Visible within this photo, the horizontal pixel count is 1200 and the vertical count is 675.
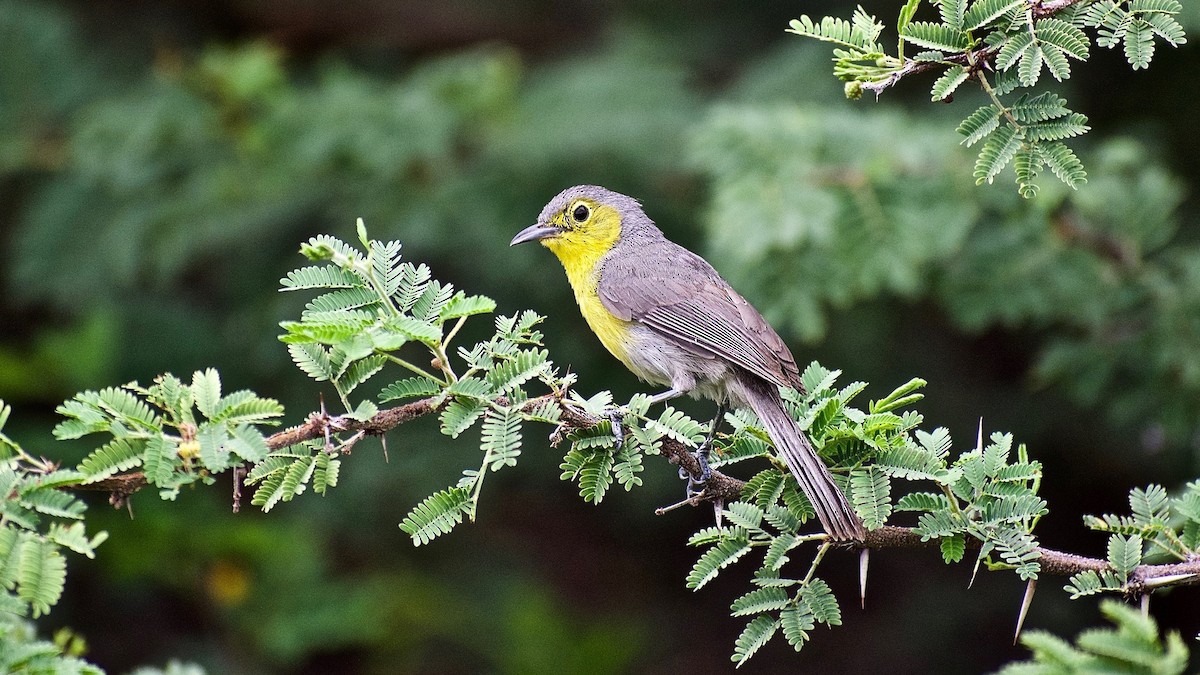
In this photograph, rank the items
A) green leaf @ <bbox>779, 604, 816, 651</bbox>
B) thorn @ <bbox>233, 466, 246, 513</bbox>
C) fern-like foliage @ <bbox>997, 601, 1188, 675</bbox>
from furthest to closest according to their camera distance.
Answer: green leaf @ <bbox>779, 604, 816, 651</bbox> → thorn @ <bbox>233, 466, 246, 513</bbox> → fern-like foliage @ <bbox>997, 601, 1188, 675</bbox>

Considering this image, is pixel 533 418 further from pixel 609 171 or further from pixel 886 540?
pixel 609 171

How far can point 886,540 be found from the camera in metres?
3.00

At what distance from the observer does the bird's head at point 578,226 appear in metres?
5.60

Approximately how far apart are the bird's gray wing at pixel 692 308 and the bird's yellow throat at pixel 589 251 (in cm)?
8

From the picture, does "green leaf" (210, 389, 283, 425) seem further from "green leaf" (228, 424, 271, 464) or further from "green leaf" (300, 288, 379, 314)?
"green leaf" (300, 288, 379, 314)

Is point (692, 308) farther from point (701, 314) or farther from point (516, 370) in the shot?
point (516, 370)

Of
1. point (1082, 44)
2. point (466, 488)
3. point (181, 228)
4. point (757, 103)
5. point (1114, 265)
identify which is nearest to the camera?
point (1082, 44)

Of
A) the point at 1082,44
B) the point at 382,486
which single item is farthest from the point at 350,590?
the point at 1082,44

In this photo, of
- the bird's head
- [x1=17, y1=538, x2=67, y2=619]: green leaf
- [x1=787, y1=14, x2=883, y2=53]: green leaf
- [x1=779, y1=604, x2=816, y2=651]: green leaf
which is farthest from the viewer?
the bird's head

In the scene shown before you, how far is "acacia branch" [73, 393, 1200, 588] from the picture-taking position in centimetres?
261

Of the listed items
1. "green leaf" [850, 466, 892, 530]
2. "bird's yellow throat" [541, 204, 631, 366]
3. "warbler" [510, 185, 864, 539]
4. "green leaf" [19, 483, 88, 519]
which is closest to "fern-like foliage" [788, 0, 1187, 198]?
"green leaf" [850, 466, 892, 530]

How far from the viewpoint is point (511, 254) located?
7176mm

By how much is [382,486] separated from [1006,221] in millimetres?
4219

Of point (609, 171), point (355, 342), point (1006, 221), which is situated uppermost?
point (609, 171)
